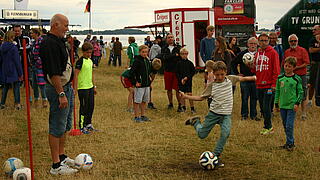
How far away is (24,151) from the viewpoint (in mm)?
7418

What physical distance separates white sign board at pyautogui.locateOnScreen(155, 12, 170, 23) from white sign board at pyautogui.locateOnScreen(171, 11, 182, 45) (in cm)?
46

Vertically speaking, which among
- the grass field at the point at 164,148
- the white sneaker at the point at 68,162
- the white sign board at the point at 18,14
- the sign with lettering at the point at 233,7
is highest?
the white sign board at the point at 18,14

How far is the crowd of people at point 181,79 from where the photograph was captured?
589 centimetres

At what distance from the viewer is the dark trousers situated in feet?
28.5

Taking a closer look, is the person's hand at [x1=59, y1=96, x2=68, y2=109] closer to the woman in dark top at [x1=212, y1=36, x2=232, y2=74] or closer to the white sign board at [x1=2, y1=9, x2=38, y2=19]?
the woman in dark top at [x1=212, y1=36, x2=232, y2=74]

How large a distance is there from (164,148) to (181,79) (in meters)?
3.88

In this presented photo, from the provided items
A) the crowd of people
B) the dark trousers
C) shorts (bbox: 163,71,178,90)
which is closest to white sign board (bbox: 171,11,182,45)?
the crowd of people

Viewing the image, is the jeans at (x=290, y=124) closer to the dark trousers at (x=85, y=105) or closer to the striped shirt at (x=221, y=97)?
the striped shirt at (x=221, y=97)

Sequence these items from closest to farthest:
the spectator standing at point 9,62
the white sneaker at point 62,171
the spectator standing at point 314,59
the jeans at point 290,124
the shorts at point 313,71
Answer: the white sneaker at point 62,171 < the jeans at point 290,124 < the spectator standing at point 314,59 < the shorts at point 313,71 < the spectator standing at point 9,62

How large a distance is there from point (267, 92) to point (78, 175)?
14.2 ft

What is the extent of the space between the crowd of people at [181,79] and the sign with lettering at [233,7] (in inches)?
609

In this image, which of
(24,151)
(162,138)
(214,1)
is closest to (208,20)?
(214,1)

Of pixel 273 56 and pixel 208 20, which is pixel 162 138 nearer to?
pixel 273 56

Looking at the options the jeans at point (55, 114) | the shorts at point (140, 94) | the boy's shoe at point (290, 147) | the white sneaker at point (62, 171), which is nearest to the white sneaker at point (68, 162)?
the white sneaker at point (62, 171)
